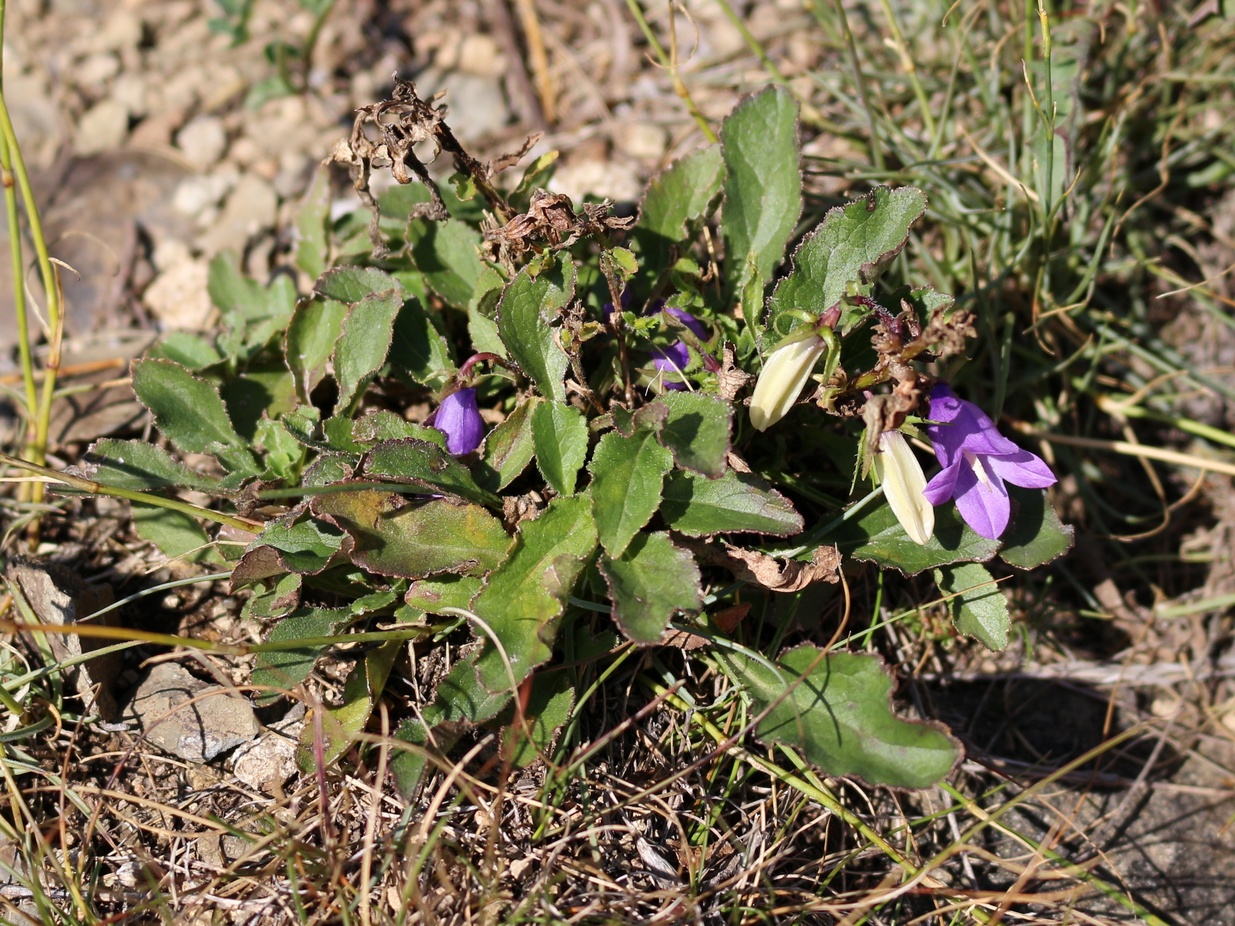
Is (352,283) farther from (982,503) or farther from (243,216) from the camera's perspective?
(982,503)

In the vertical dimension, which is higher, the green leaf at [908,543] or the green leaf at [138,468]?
the green leaf at [138,468]

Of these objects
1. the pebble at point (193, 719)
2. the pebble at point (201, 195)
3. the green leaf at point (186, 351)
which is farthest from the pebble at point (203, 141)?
the pebble at point (193, 719)

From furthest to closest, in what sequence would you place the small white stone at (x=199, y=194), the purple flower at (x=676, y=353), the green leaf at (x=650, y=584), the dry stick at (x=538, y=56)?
the dry stick at (x=538, y=56) → the small white stone at (x=199, y=194) → the purple flower at (x=676, y=353) → the green leaf at (x=650, y=584)

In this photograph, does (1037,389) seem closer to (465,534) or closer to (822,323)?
(822,323)

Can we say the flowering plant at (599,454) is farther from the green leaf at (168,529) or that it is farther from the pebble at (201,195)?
the pebble at (201,195)

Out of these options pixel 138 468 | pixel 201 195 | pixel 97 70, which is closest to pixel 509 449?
pixel 138 468

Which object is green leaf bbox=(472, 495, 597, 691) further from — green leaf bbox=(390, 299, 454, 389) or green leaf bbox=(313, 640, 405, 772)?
green leaf bbox=(390, 299, 454, 389)

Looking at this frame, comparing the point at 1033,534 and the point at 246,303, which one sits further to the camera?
the point at 246,303
